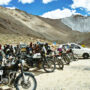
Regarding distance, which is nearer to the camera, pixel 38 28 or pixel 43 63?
pixel 43 63

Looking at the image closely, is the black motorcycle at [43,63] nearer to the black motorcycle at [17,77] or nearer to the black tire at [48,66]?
the black tire at [48,66]

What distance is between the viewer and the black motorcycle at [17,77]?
6133 millimetres

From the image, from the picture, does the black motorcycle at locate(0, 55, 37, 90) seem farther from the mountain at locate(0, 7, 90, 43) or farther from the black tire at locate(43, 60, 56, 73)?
the mountain at locate(0, 7, 90, 43)

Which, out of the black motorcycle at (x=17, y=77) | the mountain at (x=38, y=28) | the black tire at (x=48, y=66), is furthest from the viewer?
the mountain at (x=38, y=28)

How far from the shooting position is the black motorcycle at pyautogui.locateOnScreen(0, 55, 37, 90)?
613 centimetres

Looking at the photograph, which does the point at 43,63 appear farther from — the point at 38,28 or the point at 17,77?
the point at 38,28

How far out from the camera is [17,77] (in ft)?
20.2

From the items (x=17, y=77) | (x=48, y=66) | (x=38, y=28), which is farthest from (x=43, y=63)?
(x=38, y=28)

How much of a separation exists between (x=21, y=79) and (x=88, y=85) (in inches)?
118

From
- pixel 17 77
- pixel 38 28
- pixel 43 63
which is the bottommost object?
pixel 17 77

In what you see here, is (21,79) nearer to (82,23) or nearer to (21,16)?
(21,16)

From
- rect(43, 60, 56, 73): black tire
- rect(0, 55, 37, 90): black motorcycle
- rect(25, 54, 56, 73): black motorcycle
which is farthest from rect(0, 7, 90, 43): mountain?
rect(0, 55, 37, 90): black motorcycle

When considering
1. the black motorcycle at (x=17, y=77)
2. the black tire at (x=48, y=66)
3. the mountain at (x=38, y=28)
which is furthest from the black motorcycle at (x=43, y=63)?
the mountain at (x=38, y=28)

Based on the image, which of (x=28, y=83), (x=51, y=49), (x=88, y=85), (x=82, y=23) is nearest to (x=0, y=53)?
(x=51, y=49)
